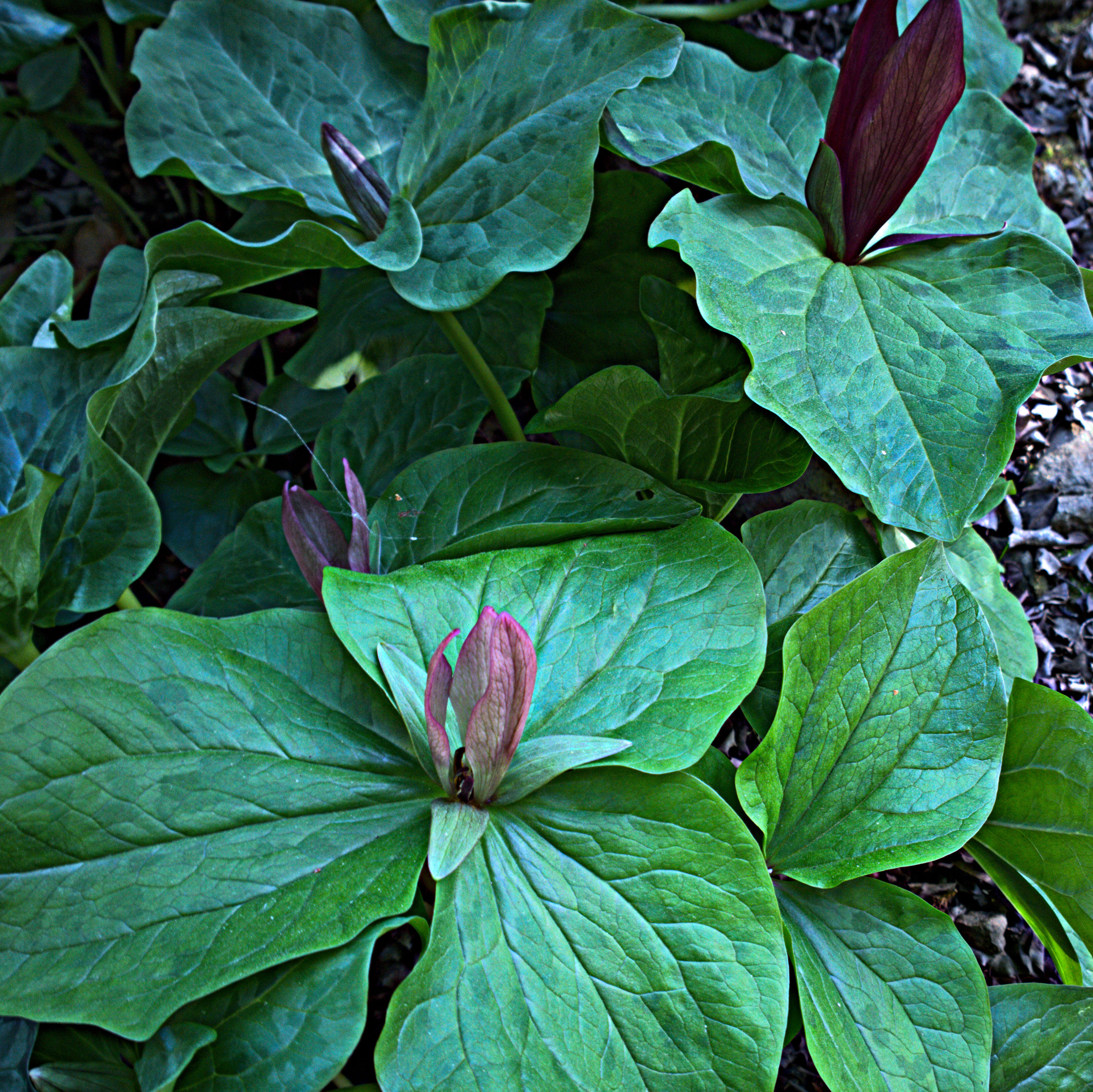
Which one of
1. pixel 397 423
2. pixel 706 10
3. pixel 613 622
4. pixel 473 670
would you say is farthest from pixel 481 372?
pixel 706 10

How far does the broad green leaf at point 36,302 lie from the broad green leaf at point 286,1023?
904mm

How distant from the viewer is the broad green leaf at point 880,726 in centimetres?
85

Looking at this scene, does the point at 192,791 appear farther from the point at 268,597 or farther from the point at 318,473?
the point at 318,473

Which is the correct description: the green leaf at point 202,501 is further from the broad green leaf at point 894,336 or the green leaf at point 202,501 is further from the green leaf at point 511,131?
the broad green leaf at point 894,336

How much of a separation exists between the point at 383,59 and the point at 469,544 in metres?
0.78

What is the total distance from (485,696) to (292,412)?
84 centimetres

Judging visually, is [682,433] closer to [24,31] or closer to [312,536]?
[312,536]

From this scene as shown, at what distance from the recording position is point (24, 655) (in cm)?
104

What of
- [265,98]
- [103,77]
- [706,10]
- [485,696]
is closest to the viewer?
[485,696]

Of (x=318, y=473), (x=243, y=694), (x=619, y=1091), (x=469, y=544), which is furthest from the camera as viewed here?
(x=318, y=473)

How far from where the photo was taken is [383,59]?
1.22 m

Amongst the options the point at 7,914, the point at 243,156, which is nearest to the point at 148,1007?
the point at 7,914

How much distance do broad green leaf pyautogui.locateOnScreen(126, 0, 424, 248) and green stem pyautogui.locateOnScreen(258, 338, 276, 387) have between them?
0.39m

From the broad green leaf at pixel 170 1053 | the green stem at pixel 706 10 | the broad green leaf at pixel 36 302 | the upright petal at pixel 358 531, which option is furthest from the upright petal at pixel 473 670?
the green stem at pixel 706 10
